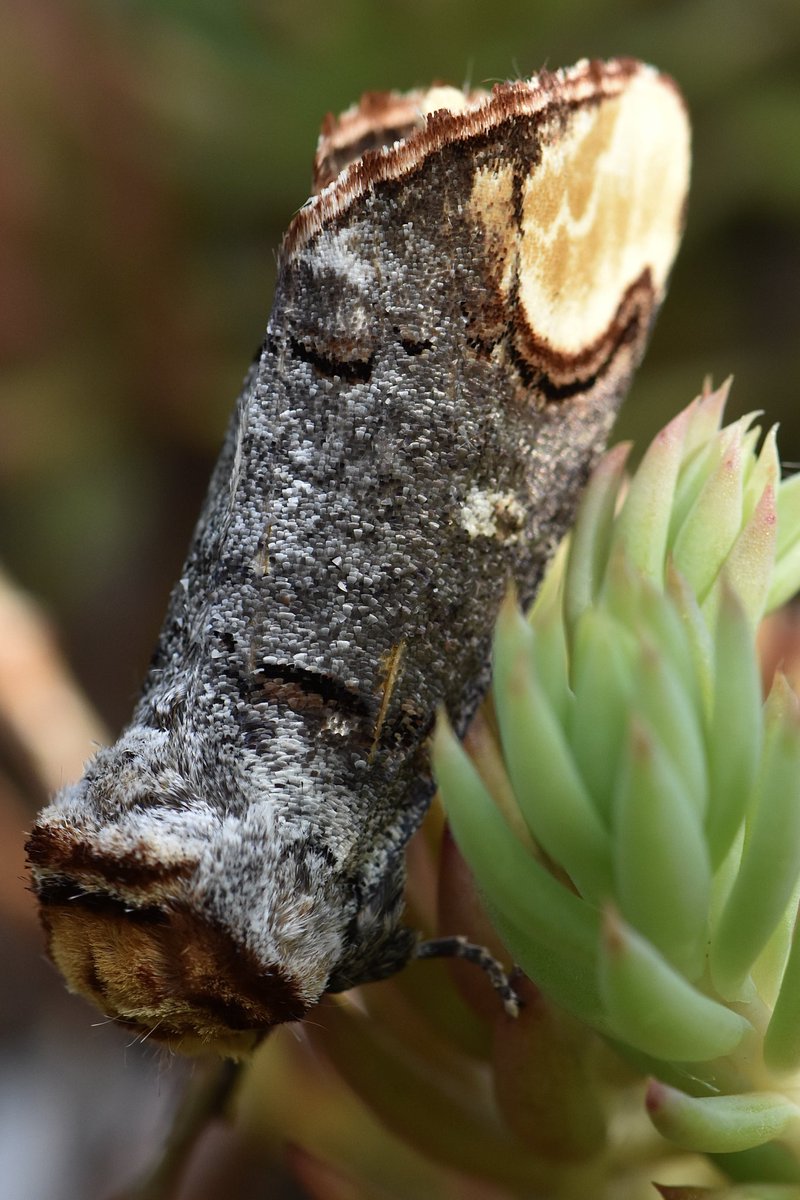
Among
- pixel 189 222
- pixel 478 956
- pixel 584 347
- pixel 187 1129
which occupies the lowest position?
pixel 187 1129

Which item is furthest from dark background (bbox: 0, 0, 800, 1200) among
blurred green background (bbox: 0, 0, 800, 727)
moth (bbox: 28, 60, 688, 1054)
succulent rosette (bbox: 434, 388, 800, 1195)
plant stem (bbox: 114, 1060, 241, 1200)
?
succulent rosette (bbox: 434, 388, 800, 1195)

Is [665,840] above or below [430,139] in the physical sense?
below

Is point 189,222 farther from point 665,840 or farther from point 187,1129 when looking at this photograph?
point 665,840

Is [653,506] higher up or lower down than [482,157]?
lower down

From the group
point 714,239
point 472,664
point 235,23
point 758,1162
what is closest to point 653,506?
point 472,664

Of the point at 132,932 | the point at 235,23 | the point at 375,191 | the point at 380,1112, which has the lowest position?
the point at 380,1112

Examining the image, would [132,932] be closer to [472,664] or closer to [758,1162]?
[472,664]

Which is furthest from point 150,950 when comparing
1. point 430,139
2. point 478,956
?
point 430,139
